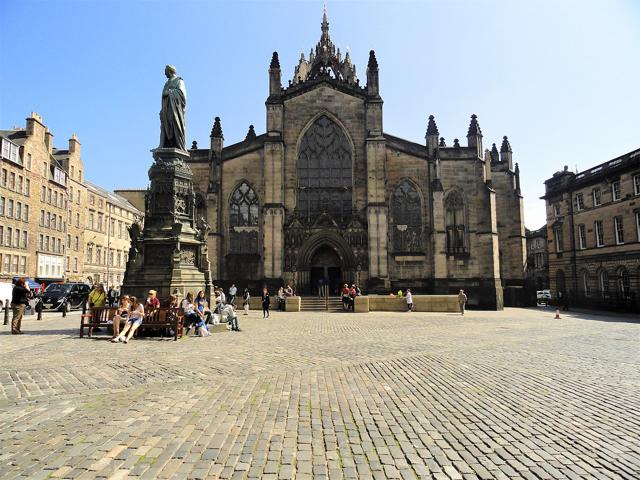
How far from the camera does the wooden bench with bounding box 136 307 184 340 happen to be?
1183 cm

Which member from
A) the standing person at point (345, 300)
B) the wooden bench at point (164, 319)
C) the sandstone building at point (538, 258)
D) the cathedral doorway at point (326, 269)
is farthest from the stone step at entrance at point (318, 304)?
the sandstone building at point (538, 258)

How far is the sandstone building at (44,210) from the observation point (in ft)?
117

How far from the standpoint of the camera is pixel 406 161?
104ft

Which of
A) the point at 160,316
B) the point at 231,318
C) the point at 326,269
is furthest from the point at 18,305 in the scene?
the point at 326,269

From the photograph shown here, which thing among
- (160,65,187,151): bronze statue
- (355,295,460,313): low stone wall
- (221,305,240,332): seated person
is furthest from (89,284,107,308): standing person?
(355,295,460,313): low stone wall

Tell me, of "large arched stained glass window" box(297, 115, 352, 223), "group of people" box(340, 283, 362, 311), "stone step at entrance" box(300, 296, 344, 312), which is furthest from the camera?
"large arched stained glass window" box(297, 115, 352, 223)

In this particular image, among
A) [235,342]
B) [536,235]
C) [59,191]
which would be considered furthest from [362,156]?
[536,235]

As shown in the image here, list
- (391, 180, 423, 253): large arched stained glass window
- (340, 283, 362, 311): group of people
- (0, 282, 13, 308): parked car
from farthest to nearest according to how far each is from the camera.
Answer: (391, 180, 423, 253): large arched stained glass window, (340, 283, 362, 311): group of people, (0, 282, 13, 308): parked car

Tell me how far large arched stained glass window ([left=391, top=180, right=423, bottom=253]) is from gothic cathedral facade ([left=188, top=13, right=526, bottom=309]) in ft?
0.25

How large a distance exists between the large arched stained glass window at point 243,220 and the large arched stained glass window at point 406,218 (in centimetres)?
1056

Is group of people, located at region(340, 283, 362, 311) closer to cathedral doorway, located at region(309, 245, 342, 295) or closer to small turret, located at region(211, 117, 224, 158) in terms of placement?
cathedral doorway, located at region(309, 245, 342, 295)

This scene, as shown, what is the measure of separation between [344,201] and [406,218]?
16.1 feet

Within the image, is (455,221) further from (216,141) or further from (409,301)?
(216,141)

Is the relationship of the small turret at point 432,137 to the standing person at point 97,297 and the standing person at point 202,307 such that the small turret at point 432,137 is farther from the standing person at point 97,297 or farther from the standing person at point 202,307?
the standing person at point 97,297
